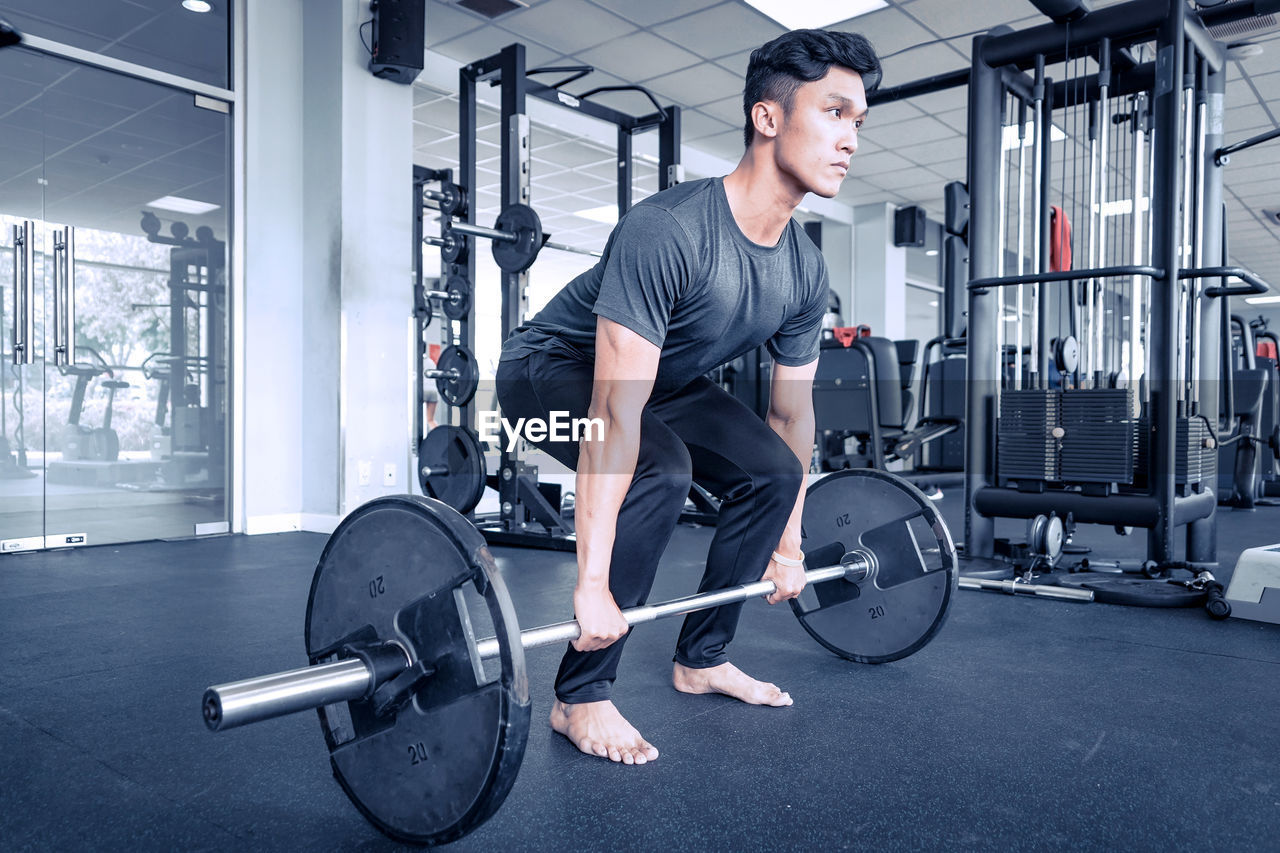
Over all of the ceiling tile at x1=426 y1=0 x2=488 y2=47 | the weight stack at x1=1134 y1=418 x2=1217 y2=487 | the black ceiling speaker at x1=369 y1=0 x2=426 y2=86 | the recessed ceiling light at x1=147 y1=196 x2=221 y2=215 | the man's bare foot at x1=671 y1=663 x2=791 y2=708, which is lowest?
the man's bare foot at x1=671 y1=663 x2=791 y2=708

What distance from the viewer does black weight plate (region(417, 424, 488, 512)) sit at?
3.93 metres

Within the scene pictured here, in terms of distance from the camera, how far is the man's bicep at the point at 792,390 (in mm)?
1684

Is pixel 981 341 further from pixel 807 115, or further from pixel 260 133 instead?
pixel 260 133

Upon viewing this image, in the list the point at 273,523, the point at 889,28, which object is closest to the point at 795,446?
the point at 273,523

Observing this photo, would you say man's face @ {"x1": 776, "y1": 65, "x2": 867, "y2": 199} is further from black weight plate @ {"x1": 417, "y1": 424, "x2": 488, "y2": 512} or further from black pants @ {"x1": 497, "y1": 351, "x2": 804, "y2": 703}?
black weight plate @ {"x1": 417, "y1": 424, "x2": 488, "y2": 512}

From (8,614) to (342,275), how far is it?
83.9 inches

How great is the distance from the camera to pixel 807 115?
55.0 inches

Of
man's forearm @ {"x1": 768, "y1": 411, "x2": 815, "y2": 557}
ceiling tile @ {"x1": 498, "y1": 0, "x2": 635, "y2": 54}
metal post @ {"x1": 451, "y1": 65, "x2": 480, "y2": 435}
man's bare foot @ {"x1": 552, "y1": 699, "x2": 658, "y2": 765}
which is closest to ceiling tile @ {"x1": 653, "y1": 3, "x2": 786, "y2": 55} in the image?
ceiling tile @ {"x1": 498, "y1": 0, "x2": 635, "y2": 54}

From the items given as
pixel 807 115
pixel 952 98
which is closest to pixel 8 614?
pixel 807 115

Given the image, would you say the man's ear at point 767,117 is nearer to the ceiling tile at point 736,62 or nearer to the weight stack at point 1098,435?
the weight stack at point 1098,435

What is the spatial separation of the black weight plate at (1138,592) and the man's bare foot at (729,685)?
1428mm

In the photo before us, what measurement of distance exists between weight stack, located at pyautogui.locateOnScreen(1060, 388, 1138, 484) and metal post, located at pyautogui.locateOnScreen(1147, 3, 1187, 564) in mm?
82

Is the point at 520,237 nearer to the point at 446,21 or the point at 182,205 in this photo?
the point at 182,205

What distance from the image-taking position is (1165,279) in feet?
9.07
